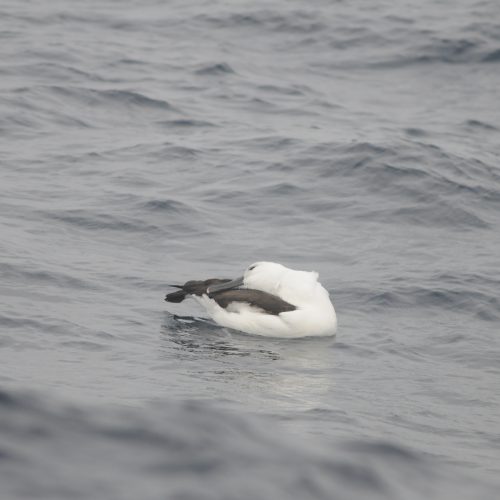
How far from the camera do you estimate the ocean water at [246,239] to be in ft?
25.6

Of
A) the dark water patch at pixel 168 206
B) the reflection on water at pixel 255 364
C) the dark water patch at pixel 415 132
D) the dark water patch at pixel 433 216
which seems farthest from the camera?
the dark water patch at pixel 415 132

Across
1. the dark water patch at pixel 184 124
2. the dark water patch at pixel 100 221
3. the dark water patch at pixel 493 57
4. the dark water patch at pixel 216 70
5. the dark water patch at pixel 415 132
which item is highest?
the dark water patch at pixel 493 57

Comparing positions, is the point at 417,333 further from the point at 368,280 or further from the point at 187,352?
the point at 187,352

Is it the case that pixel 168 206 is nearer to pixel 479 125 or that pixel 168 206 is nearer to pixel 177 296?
pixel 177 296

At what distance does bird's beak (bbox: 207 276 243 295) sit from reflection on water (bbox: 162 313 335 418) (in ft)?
1.48

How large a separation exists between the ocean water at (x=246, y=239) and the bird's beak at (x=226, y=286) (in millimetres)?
461

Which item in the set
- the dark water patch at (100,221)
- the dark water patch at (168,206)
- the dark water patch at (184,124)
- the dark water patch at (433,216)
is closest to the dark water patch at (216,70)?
the dark water patch at (184,124)

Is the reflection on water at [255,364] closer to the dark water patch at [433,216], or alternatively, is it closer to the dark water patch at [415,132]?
the dark water patch at [433,216]

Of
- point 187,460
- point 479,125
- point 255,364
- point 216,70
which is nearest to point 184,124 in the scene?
point 216,70

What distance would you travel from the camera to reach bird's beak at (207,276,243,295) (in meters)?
12.6

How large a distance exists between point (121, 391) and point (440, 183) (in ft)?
32.0

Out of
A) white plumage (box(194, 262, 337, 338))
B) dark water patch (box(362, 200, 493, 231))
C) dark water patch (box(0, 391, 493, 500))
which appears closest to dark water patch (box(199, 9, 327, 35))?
dark water patch (box(362, 200, 493, 231))

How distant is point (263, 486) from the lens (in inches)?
281

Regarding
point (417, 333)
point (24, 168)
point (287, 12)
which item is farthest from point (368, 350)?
point (287, 12)
